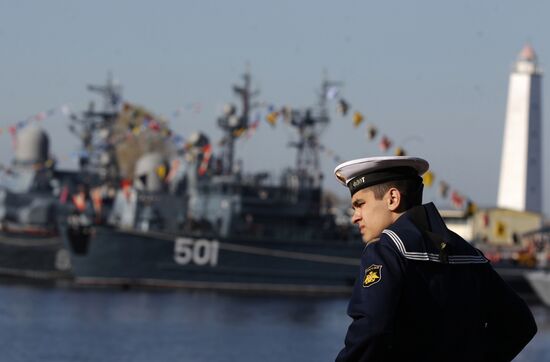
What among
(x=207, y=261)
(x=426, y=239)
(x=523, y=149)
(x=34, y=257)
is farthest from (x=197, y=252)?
(x=426, y=239)

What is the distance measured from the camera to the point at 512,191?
2576 inches

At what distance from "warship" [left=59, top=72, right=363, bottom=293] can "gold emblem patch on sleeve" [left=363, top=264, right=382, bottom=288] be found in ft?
108

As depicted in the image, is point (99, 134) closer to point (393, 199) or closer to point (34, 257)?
point (34, 257)

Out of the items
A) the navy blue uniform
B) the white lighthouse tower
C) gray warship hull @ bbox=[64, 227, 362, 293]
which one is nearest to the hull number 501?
gray warship hull @ bbox=[64, 227, 362, 293]

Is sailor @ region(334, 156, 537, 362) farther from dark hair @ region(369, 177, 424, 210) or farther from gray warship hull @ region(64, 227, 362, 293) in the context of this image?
gray warship hull @ region(64, 227, 362, 293)

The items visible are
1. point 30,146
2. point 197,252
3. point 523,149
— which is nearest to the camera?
point 197,252

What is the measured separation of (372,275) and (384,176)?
12.1 inches

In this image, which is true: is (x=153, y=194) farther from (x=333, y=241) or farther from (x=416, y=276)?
(x=416, y=276)

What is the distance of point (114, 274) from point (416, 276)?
35202mm

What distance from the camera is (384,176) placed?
283cm

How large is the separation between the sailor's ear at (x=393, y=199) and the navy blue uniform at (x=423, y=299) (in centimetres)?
4

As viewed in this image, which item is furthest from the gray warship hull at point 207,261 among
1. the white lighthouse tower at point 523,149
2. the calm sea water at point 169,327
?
the white lighthouse tower at point 523,149

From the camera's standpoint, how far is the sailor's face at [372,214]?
2.82 m

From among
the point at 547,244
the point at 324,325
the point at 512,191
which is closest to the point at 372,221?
the point at 324,325
